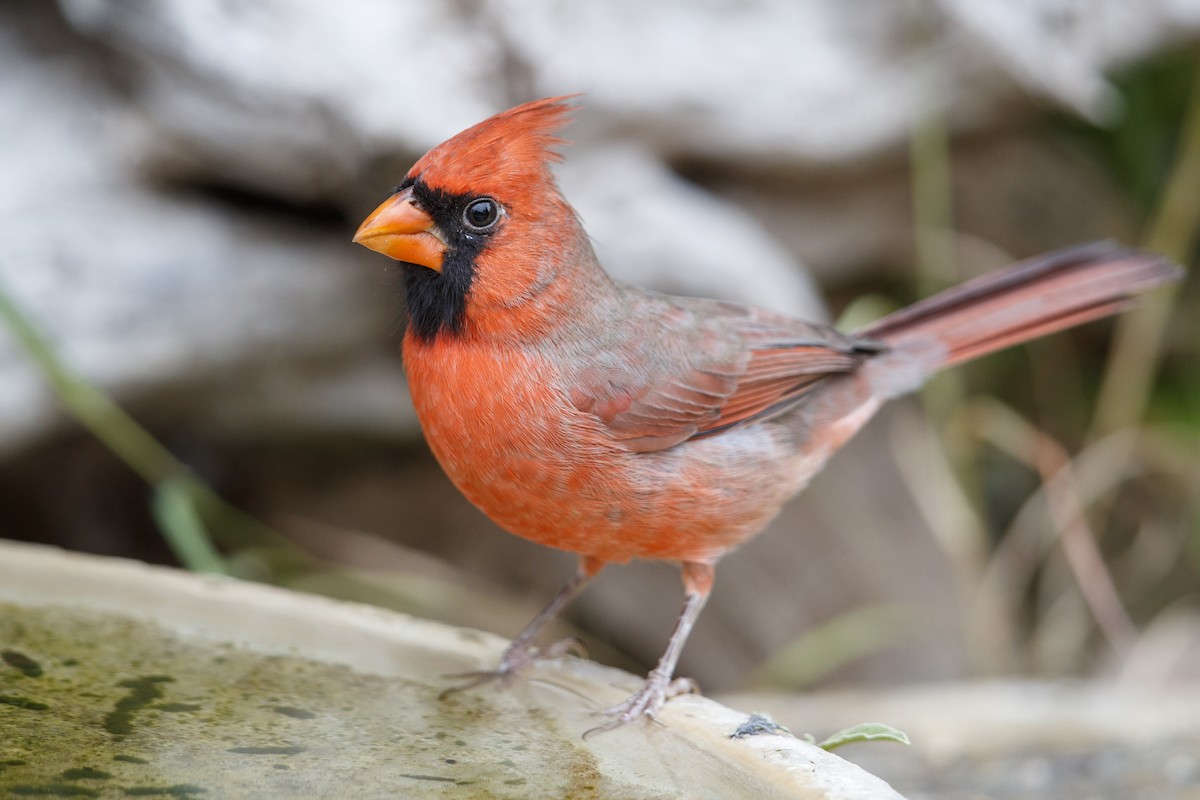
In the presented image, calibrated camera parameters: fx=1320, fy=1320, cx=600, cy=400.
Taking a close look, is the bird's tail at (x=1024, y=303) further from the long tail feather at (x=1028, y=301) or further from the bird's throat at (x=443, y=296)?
the bird's throat at (x=443, y=296)

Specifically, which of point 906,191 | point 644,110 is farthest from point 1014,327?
point 906,191

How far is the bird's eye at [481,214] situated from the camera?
2203mm

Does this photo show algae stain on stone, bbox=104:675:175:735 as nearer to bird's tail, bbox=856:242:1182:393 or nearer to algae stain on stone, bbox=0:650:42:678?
algae stain on stone, bbox=0:650:42:678

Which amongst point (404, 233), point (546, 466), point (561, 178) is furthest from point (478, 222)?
point (561, 178)

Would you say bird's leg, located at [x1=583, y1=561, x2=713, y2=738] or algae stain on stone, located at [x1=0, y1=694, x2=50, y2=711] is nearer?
algae stain on stone, located at [x1=0, y1=694, x2=50, y2=711]

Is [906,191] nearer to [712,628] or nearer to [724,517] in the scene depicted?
[712,628]

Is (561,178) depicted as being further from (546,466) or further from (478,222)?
(546,466)

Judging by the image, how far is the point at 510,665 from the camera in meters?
2.25

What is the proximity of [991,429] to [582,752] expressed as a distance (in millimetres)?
2727

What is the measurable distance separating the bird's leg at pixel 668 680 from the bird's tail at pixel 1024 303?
2.53 ft

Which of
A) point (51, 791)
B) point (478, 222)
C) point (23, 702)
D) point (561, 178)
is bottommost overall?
point (51, 791)

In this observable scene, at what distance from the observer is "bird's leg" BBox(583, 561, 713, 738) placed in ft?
6.54

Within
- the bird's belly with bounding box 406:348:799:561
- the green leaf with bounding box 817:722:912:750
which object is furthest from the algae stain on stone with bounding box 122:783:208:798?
the green leaf with bounding box 817:722:912:750

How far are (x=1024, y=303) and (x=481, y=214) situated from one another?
1.36 metres
